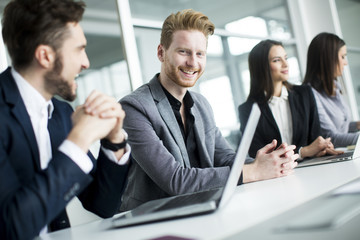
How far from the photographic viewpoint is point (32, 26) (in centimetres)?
121

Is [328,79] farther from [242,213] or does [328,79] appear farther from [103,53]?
[242,213]

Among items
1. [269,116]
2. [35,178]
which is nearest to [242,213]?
[35,178]

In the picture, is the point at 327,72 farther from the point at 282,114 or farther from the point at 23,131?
the point at 23,131

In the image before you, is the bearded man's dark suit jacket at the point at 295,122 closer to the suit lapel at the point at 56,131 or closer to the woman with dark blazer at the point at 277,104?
the woman with dark blazer at the point at 277,104

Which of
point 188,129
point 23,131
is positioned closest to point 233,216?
point 23,131

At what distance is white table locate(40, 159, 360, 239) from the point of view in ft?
2.92

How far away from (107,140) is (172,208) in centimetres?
38

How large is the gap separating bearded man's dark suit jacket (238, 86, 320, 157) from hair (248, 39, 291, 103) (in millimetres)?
86

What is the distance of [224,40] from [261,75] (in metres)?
1.41

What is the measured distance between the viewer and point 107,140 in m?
1.33

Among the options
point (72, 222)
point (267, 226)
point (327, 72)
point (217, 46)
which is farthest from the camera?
point (217, 46)

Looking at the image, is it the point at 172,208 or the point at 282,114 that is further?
the point at 282,114

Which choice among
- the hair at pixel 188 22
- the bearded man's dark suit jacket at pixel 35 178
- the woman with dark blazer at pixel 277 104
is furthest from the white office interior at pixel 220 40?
the hair at pixel 188 22

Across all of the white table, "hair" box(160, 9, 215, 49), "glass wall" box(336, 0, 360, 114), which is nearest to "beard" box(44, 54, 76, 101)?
the white table
